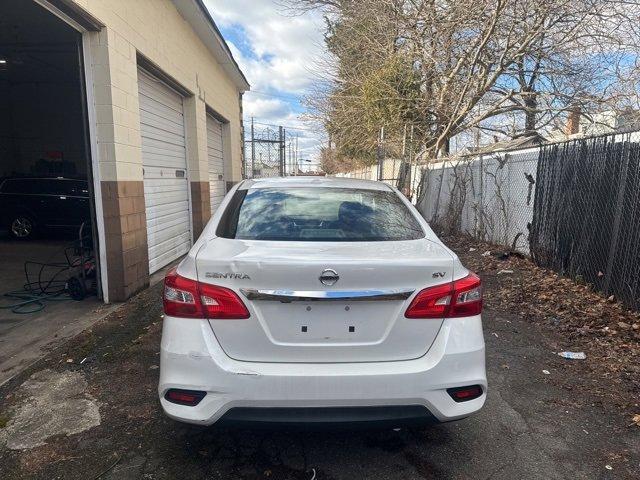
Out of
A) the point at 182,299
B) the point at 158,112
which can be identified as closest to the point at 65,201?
the point at 158,112

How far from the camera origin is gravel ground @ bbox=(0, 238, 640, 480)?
2447 millimetres

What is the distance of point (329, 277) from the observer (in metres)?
2.11

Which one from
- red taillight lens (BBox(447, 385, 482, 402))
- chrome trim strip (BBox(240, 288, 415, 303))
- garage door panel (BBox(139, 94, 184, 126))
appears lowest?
red taillight lens (BBox(447, 385, 482, 402))

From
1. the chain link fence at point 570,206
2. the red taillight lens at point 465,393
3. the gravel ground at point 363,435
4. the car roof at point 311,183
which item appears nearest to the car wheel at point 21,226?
the gravel ground at point 363,435

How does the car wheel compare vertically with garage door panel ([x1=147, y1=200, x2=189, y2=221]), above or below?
below

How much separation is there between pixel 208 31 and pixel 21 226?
6.49 meters

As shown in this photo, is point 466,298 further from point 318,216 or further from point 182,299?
point 182,299

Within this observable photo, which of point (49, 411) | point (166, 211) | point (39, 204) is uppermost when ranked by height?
point (166, 211)

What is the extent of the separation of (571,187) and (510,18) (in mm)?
6066

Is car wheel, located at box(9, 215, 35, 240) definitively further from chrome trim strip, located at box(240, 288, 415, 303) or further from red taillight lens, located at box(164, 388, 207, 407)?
chrome trim strip, located at box(240, 288, 415, 303)

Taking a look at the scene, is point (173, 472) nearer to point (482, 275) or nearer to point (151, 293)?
point (151, 293)

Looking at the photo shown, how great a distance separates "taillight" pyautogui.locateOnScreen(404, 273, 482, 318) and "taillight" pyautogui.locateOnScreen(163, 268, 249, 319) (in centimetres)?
86

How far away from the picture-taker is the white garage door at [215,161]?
12.3 metres

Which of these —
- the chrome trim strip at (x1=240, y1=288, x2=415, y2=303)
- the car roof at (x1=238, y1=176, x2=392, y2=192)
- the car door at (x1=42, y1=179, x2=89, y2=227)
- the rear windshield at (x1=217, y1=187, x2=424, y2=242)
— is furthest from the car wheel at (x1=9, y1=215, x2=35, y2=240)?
the chrome trim strip at (x1=240, y1=288, x2=415, y2=303)
